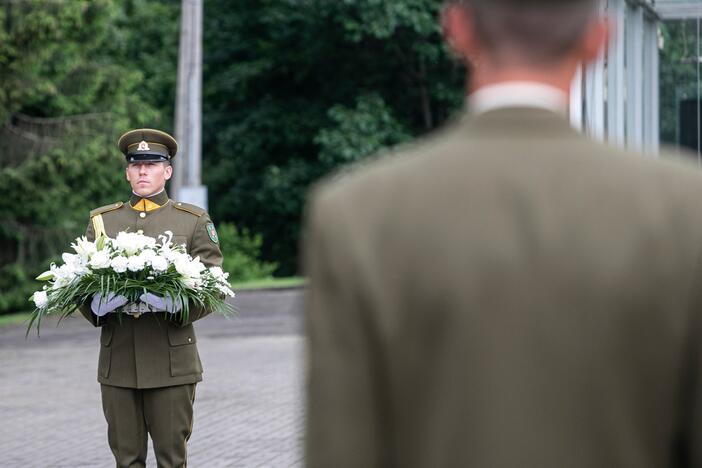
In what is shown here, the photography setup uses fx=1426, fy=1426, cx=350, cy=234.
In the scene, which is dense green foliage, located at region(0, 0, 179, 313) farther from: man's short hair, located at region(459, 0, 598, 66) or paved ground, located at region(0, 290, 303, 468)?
man's short hair, located at region(459, 0, 598, 66)

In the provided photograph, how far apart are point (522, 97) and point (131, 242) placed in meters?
4.50

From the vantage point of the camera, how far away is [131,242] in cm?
639

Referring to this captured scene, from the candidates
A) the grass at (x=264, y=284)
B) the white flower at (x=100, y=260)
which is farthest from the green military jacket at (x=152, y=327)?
the grass at (x=264, y=284)

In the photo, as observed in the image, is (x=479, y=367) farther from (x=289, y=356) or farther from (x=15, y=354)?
(x=15, y=354)

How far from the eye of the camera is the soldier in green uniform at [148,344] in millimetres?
6305

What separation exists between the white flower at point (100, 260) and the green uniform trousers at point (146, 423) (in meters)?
0.55

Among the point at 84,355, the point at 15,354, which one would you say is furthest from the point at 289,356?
the point at 15,354

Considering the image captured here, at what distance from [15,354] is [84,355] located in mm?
1188

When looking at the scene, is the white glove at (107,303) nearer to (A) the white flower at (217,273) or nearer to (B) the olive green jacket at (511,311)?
(A) the white flower at (217,273)

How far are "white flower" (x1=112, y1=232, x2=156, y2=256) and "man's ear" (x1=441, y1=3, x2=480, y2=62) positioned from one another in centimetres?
432

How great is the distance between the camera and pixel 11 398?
512 inches

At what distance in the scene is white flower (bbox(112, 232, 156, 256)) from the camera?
6.37 m

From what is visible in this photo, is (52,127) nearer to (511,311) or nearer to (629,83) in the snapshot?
(629,83)

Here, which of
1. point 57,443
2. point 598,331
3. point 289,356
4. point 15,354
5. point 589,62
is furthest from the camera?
point 15,354
